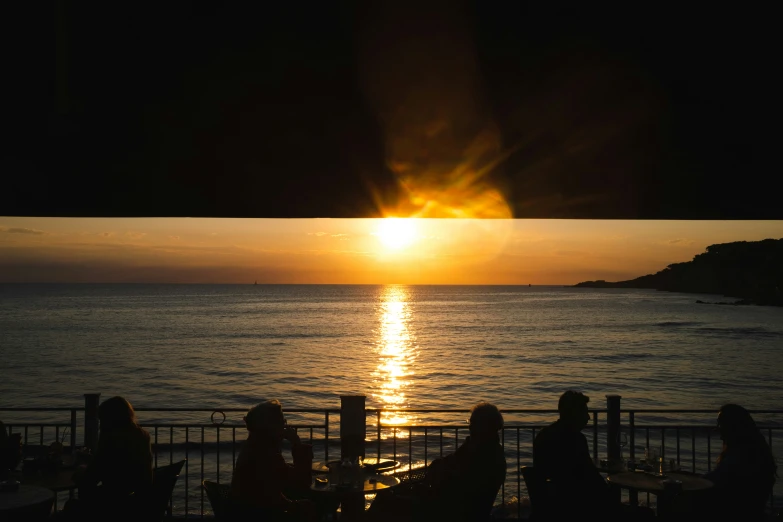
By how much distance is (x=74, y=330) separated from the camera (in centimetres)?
5181

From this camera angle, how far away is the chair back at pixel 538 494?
421cm

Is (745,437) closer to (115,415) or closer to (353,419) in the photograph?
(353,419)

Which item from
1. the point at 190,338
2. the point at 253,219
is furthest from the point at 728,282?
the point at 253,219

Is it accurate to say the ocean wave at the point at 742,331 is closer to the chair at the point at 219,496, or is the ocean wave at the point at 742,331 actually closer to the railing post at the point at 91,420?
the railing post at the point at 91,420

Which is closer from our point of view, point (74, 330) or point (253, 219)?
point (253, 219)

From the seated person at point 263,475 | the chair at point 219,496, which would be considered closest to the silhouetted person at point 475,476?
the seated person at point 263,475

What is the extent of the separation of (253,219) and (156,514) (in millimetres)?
2255

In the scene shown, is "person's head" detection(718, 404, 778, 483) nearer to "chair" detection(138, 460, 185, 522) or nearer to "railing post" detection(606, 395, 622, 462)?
"railing post" detection(606, 395, 622, 462)

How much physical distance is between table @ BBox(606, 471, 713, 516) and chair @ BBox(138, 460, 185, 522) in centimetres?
310

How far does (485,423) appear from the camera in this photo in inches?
167

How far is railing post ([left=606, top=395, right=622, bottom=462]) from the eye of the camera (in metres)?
5.71

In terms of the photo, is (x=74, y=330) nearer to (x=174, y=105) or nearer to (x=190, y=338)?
(x=190, y=338)

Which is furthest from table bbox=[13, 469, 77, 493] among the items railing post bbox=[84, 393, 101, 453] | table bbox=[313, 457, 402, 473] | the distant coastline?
the distant coastline

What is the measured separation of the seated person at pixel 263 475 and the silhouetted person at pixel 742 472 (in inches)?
104
